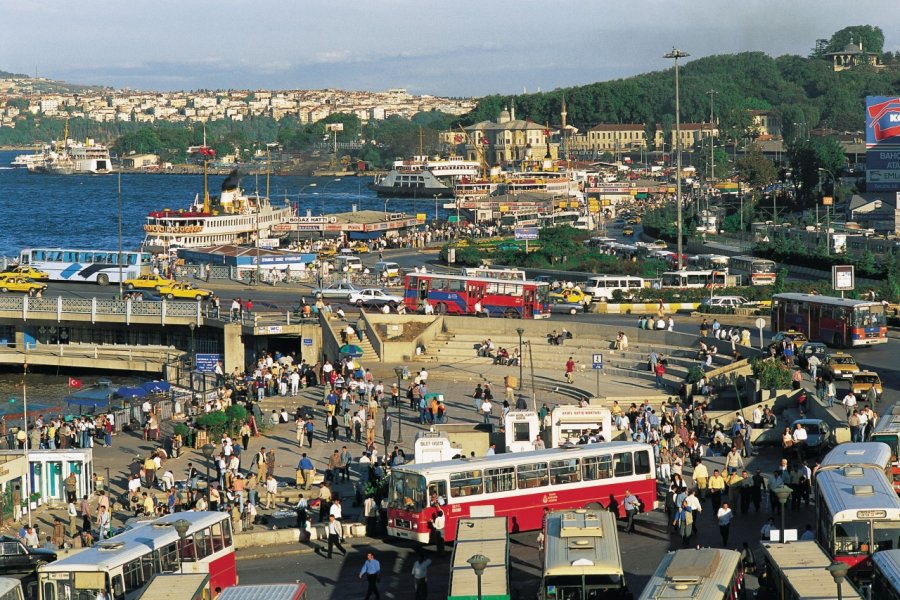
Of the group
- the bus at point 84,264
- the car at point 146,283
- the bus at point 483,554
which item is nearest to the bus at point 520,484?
the bus at point 483,554

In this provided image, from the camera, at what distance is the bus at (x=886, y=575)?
16.7 metres

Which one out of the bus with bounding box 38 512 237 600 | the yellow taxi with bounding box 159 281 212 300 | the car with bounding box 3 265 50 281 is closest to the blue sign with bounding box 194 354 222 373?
the yellow taxi with bounding box 159 281 212 300

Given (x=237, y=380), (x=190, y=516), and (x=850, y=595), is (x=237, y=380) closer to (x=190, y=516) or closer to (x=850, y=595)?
(x=190, y=516)

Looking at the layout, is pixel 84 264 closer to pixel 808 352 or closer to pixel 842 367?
pixel 808 352

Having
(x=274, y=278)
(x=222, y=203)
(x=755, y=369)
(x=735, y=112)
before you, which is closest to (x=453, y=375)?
(x=755, y=369)

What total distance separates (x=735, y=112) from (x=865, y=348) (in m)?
160

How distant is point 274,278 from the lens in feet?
194

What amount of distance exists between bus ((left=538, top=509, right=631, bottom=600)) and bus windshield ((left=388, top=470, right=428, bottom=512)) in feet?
14.4

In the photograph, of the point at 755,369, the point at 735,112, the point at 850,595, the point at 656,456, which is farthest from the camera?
the point at 735,112

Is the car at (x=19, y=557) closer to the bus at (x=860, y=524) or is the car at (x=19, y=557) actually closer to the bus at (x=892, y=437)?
the bus at (x=860, y=524)

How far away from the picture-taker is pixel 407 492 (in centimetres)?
2356

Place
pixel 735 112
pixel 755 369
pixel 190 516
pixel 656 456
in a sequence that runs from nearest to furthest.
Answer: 1. pixel 190 516
2. pixel 656 456
3. pixel 755 369
4. pixel 735 112

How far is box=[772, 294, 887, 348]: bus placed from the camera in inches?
1539

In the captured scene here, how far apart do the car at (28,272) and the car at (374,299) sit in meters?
13.8
